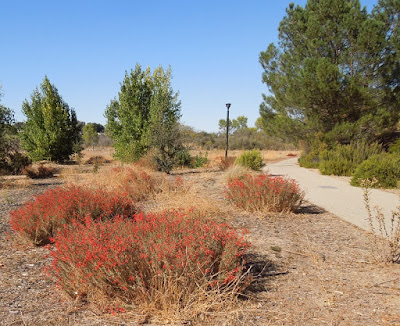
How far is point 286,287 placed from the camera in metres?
3.88

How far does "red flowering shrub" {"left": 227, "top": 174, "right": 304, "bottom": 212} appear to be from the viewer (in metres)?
7.59

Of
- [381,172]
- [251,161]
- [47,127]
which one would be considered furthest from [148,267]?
[47,127]

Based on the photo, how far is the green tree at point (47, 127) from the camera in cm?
2392

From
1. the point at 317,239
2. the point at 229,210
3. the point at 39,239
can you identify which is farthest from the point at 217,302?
the point at 229,210

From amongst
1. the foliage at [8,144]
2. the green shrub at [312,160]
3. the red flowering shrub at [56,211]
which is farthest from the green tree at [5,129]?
the green shrub at [312,160]

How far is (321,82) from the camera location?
17.3 meters

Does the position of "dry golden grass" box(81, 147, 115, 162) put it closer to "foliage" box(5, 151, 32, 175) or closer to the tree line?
the tree line

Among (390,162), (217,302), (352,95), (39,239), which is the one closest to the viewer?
(217,302)

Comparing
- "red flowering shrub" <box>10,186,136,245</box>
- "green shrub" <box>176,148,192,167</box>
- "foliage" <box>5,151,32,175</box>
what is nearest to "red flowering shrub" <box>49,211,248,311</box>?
"red flowering shrub" <box>10,186,136,245</box>

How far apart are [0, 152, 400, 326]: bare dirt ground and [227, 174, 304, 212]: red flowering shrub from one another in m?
1.24

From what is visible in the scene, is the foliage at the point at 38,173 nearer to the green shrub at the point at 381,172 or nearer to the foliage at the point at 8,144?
the foliage at the point at 8,144

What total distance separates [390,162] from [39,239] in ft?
38.1

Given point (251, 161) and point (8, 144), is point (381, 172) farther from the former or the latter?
point (8, 144)

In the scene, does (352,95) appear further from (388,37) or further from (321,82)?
(388,37)
